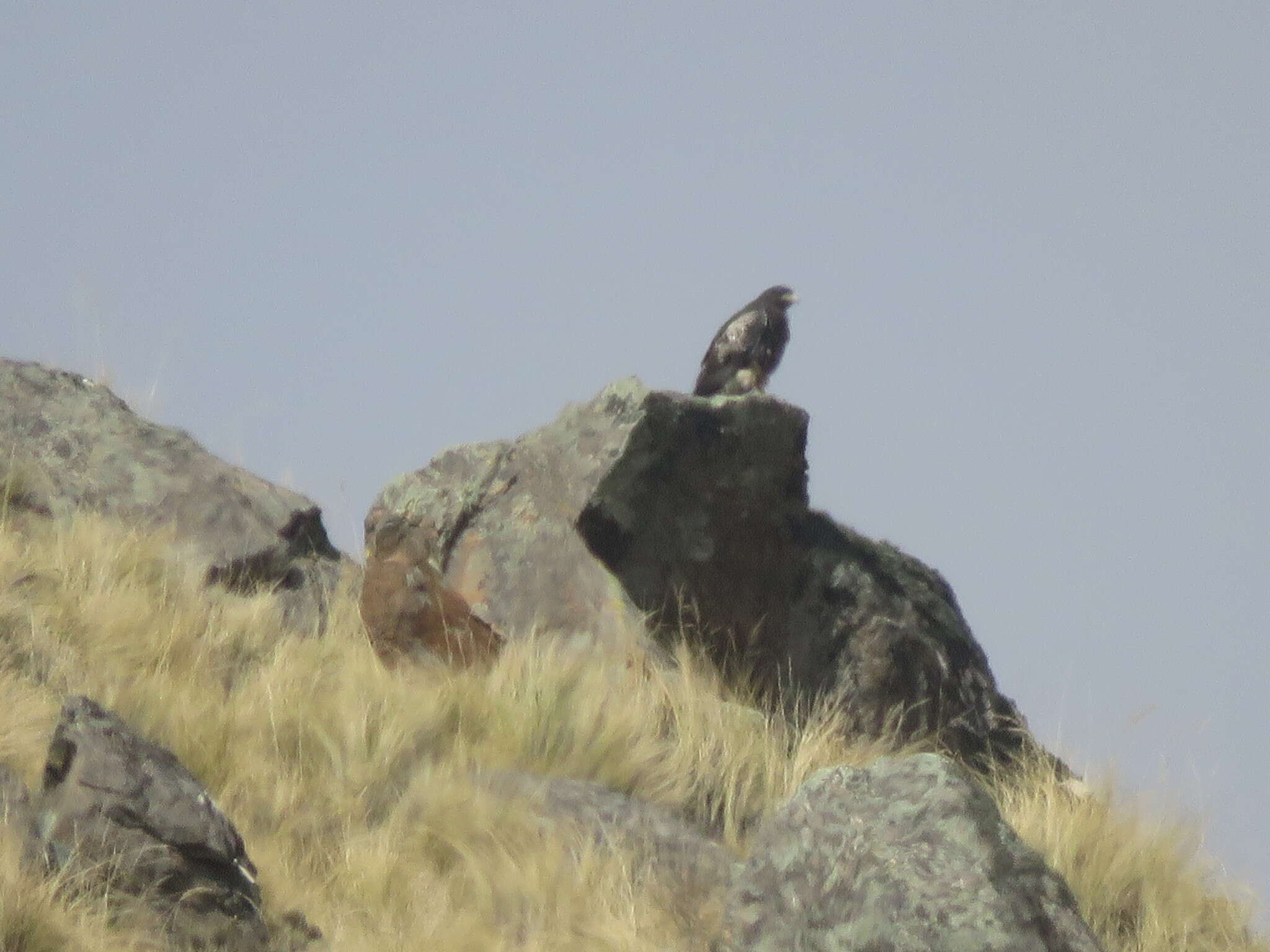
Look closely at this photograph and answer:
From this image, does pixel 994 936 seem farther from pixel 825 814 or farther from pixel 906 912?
pixel 825 814

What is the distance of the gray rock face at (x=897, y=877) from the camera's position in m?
4.29

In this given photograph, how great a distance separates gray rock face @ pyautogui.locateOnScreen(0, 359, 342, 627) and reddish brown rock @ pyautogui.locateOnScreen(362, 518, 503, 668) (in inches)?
19.6

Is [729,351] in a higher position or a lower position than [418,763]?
higher

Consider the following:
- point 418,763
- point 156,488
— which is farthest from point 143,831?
point 156,488

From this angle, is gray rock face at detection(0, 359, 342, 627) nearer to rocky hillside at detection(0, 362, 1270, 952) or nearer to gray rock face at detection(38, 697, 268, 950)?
rocky hillside at detection(0, 362, 1270, 952)

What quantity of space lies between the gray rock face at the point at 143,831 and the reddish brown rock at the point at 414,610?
2188 mm

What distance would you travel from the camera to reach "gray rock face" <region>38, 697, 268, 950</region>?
13.4ft

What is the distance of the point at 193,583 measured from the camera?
7.05 metres

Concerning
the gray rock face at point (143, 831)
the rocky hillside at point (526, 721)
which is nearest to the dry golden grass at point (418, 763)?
→ the rocky hillside at point (526, 721)

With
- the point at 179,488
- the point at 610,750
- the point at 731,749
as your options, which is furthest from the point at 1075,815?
the point at 179,488

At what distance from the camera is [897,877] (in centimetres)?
436

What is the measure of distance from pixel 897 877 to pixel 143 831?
1959 millimetres

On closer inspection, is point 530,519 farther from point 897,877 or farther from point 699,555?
point 897,877

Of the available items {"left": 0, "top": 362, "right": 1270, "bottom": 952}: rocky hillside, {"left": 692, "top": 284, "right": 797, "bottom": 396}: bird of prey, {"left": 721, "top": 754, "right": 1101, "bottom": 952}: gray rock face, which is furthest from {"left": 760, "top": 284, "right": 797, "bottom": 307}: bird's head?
{"left": 721, "top": 754, "right": 1101, "bottom": 952}: gray rock face
